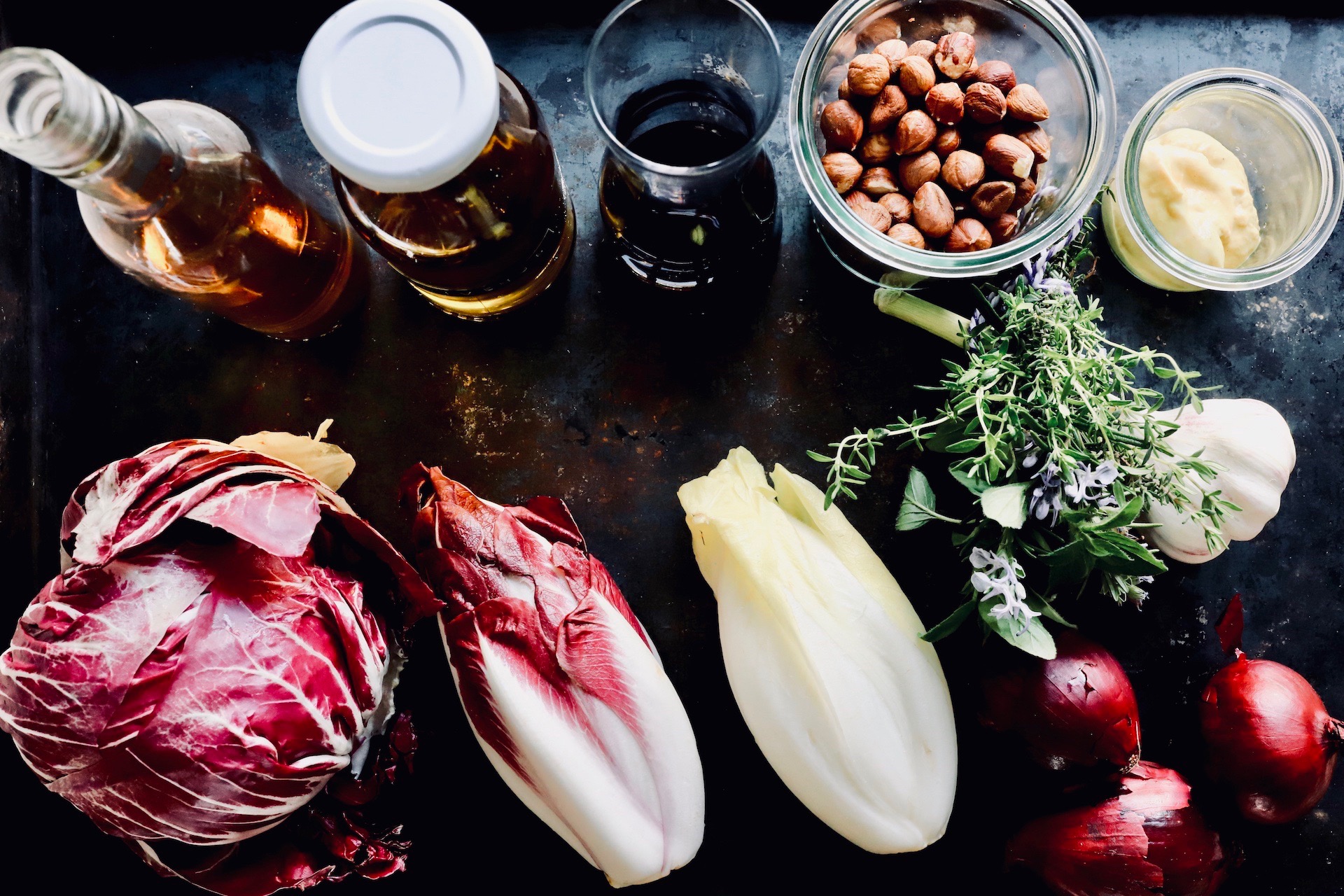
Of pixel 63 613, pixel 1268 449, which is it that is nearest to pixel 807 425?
pixel 1268 449

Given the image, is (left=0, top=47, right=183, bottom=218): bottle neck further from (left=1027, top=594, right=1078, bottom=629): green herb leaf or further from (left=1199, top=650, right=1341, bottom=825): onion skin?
(left=1199, top=650, right=1341, bottom=825): onion skin

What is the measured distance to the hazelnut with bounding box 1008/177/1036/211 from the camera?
38.9 inches

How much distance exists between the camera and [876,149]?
100 cm

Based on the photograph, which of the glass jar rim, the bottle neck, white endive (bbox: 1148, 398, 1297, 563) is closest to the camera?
the bottle neck

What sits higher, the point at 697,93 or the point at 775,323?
the point at 697,93

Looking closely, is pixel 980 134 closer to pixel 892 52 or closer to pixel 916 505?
pixel 892 52

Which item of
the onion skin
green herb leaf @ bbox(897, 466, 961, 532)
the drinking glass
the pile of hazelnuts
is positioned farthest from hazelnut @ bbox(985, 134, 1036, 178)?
the onion skin

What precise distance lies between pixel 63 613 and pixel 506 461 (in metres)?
0.48

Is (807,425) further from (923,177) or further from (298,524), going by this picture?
(298,524)

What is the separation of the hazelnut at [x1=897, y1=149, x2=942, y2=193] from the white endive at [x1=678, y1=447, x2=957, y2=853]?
380 millimetres

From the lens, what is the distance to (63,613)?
0.86 metres

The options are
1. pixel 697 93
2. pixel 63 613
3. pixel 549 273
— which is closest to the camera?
pixel 63 613

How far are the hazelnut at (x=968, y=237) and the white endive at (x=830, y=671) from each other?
0.33 metres

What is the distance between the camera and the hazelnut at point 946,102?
96 centimetres
